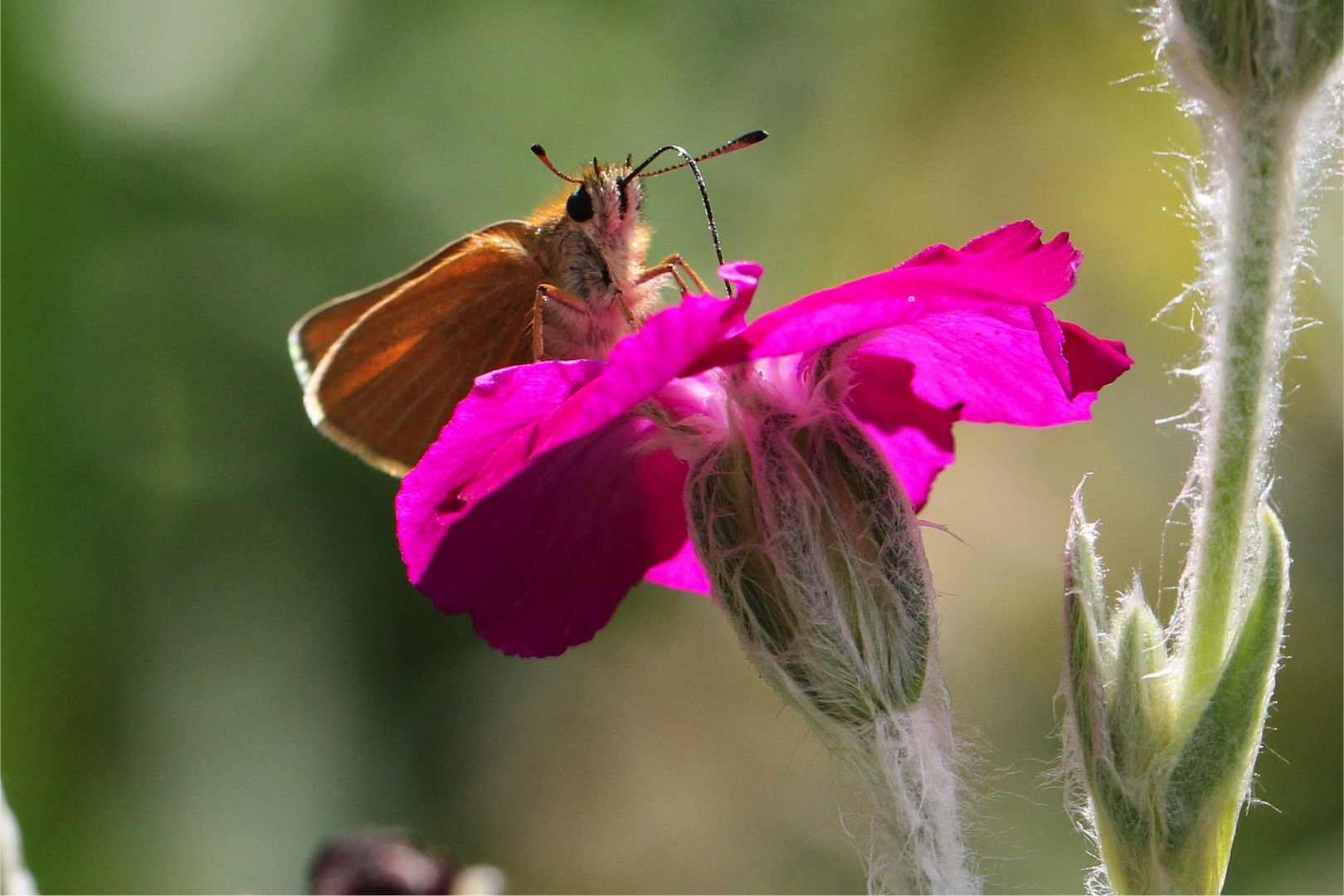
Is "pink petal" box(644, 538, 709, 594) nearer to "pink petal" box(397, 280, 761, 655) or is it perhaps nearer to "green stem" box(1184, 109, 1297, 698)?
"pink petal" box(397, 280, 761, 655)

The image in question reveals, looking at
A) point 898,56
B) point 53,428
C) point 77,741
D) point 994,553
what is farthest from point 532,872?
point 898,56

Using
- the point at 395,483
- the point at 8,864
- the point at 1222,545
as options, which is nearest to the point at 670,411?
the point at 1222,545

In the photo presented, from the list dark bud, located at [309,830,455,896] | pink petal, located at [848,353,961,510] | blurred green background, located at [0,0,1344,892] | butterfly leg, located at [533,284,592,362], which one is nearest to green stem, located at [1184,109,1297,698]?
pink petal, located at [848,353,961,510]

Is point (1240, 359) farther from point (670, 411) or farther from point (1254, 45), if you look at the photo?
point (670, 411)

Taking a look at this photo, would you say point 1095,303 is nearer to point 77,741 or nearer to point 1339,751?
point 1339,751

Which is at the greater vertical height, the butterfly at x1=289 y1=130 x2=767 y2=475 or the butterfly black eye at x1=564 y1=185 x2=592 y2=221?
the butterfly black eye at x1=564 y1=185 x2=592 y2=221

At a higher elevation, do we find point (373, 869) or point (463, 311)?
point (463, 311)
